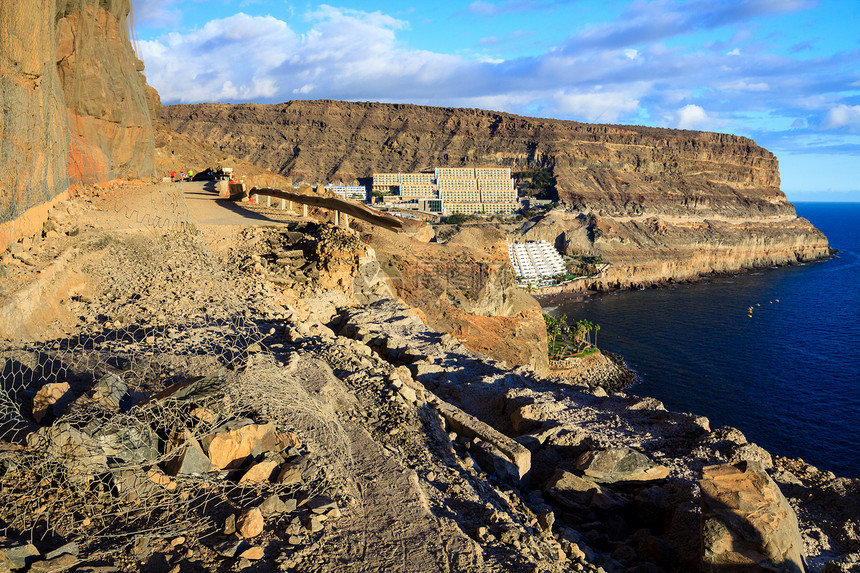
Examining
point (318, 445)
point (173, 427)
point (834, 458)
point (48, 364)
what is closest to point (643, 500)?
point (318, 445)

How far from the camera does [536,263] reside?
243 feet

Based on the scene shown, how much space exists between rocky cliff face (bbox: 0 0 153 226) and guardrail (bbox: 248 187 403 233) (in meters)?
6.27

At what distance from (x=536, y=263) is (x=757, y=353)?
33831mm

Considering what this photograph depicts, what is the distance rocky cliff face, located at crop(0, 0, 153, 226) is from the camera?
33.9 ft

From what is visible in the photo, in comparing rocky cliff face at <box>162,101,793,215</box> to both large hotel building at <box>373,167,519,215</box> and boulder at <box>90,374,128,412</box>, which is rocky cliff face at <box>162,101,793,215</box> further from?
boulder at <box>90,374,128,412</box>

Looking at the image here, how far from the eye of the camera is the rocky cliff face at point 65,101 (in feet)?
33.9

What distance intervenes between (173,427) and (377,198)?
104m

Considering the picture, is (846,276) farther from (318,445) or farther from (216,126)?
(216,126)

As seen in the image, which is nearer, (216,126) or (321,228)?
(321,228)

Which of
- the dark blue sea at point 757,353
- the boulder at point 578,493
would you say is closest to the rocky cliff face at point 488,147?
the dark blue sea at point 757,353

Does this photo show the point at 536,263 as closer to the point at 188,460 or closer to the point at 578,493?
the point at 578,493

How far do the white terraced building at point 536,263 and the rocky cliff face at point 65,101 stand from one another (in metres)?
51.7

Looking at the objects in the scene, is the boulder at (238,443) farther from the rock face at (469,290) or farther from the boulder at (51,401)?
the rock face at (469,290)

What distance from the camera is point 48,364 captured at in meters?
6.63
